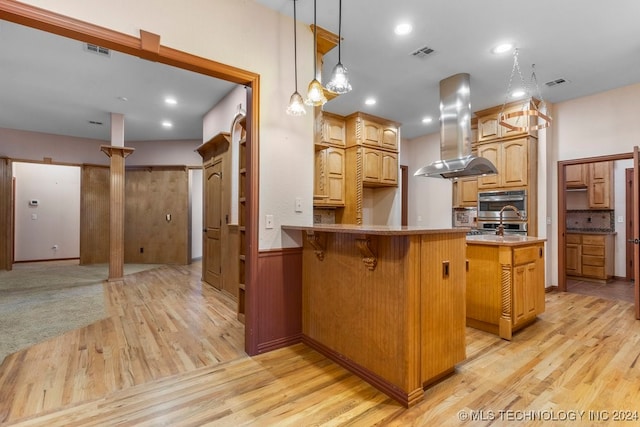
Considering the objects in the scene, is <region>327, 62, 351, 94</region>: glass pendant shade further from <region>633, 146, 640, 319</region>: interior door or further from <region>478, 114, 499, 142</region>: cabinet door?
<region>478, 114, 499, 142</region>: cabinet door

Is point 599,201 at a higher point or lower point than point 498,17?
lower

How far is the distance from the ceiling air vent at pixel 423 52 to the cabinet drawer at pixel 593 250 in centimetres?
488

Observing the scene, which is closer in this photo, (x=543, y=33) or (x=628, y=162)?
(x=543, y=33)

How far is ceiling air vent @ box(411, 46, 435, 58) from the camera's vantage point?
11.1ft

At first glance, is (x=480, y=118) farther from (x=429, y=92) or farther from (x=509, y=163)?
(x=429, y=92)

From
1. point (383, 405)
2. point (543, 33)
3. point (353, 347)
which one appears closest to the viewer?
point (383, 405)

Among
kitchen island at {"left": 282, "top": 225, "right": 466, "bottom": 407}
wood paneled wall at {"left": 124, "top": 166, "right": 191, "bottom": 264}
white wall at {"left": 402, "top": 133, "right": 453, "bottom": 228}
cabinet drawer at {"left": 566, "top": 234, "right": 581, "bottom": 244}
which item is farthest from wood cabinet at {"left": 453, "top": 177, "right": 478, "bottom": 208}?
wood paneled wall at {"left": 124, "top": 166, "right": 191, "bottom": 264}

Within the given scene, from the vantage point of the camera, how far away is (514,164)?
477 cm

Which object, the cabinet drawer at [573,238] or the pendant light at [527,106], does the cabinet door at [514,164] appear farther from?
the cabinet drawer at [573,238]

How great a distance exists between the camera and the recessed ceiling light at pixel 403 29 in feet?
9.65

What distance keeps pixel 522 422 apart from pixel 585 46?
382 centimetres

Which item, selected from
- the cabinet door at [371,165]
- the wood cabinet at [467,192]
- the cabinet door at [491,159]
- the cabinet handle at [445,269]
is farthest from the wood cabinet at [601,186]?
the cabinet handle at [445,269]

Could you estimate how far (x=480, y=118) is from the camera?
5.30 metres

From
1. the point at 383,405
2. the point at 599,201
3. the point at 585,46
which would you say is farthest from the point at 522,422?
the point at 599,201
